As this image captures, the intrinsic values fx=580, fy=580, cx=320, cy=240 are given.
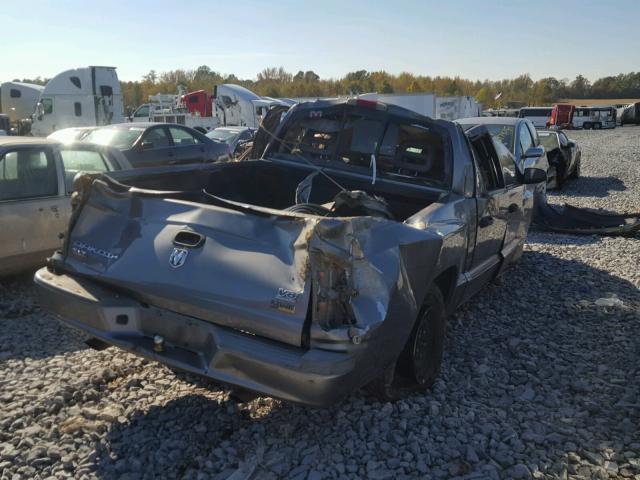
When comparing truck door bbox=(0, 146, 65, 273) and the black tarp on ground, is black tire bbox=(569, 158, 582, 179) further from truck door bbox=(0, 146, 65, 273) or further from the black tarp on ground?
truck door bbox=(0, 146, 65, 273)

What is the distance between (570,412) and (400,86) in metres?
109

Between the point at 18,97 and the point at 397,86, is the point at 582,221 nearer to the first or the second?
the point at 18,97

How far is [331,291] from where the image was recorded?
8.83ft

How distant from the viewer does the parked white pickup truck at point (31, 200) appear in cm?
562

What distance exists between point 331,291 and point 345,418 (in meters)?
1.13

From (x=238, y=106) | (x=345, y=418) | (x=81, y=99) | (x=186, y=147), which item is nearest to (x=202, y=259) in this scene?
(x=345, y=418)

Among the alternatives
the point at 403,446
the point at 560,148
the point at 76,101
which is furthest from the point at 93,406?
the point at 76,101

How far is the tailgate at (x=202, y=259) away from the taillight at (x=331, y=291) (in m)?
0.05

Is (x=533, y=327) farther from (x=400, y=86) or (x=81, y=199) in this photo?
(x=400, y=86)

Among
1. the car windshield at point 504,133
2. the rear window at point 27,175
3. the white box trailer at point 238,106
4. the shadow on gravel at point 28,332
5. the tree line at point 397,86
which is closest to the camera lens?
the shadow on gravel at point 28,332

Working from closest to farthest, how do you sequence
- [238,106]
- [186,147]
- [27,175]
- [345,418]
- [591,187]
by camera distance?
[345,418]
[27,175]
[186,147]
[591,187]
[238,106]

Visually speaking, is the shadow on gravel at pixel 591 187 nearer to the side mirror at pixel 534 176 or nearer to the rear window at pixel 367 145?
the side mirror at pixel 534 176

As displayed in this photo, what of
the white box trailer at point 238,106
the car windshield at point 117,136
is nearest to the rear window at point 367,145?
the car windshield at point 117,136

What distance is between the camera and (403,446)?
319 cm
